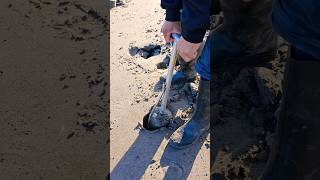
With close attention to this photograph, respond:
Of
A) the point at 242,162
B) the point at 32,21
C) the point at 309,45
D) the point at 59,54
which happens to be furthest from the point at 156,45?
the point at 309,45

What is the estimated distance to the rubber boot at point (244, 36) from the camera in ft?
6.48

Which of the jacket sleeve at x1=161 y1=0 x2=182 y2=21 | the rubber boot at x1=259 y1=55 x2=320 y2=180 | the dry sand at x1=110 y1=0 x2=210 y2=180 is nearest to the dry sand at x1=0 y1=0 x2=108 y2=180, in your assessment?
the dry sand at x1=110 y1=0 x2=210 y2=180

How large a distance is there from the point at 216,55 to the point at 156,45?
2.00 feet

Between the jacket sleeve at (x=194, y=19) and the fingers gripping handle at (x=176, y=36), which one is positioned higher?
the jacket sleeve at (x=194, y=19)

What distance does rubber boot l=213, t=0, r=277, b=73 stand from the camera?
1.97m

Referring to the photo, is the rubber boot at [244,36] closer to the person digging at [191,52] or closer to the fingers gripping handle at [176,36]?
the person digging at [191,52]

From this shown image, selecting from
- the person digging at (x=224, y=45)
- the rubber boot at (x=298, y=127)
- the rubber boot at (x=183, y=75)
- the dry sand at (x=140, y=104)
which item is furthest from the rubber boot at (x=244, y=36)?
the rubber boot at (x=298, y=127)

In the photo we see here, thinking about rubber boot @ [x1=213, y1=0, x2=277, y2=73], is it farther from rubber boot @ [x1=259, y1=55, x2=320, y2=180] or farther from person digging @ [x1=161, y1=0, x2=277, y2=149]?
rubber boot @ [x1=259, y1=55, x2=320, y2=180]

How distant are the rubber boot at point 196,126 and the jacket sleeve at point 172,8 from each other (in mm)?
361

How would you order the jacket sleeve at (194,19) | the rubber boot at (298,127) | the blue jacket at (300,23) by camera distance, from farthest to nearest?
the jacket sleeve at (194,19), the rubber boot at (298,127), the blue jacket at (300,23)

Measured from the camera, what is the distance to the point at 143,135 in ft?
7.19

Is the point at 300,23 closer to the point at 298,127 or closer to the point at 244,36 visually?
the point at 298,127

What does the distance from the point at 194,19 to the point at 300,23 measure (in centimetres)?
56

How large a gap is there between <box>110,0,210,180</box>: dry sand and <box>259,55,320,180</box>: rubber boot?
21.9 inches
